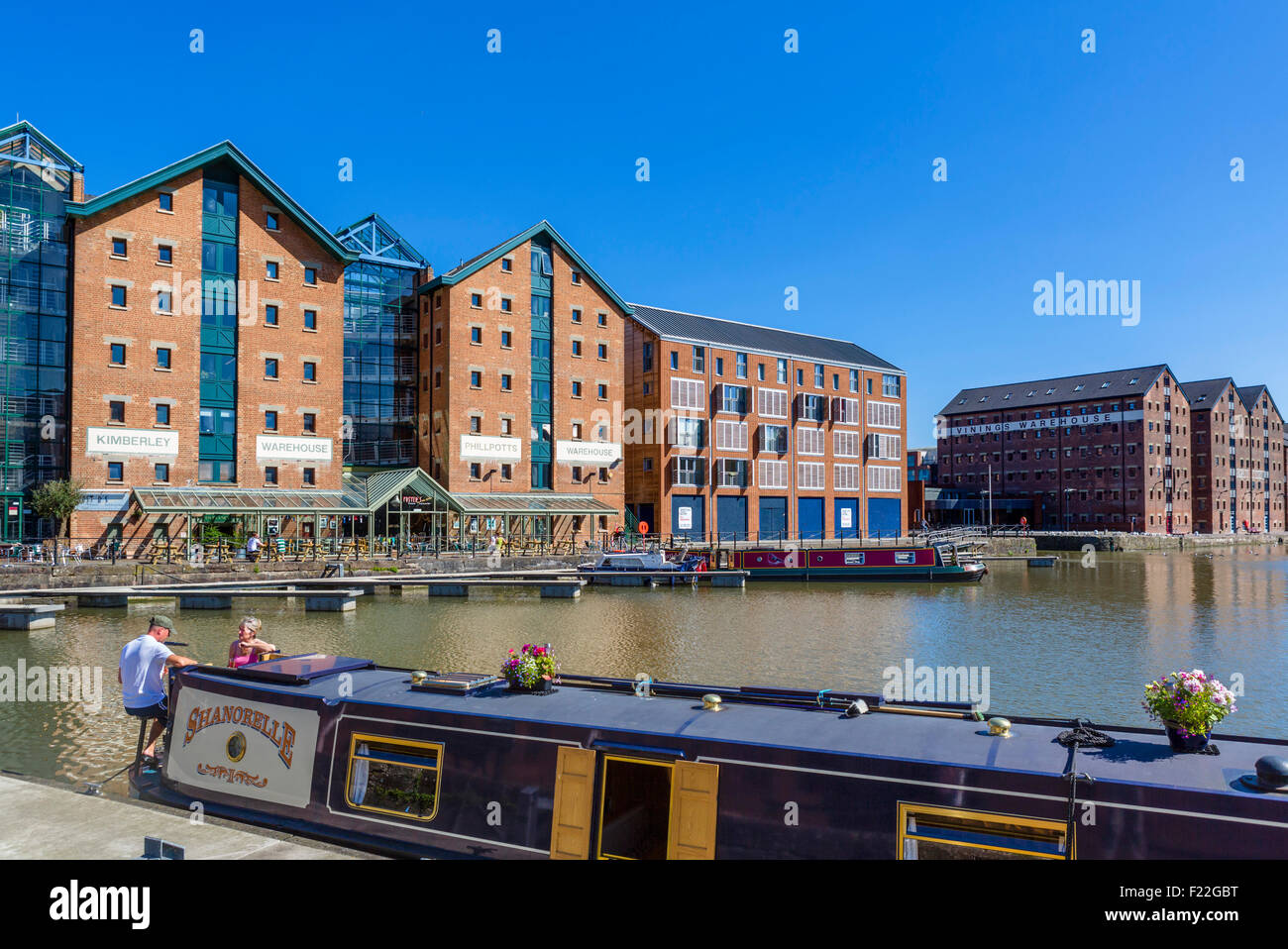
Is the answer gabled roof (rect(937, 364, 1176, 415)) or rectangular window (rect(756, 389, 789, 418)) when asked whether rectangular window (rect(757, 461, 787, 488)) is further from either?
gabled roof (rect(937, 364, 1176, 415))

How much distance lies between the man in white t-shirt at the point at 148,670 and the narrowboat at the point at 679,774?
0.36 metres

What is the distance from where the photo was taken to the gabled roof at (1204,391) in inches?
4326

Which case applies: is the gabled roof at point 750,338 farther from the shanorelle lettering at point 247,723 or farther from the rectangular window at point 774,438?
the shanorelle lettering at point 247,723

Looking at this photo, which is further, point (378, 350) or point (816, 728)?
point (378, 350)

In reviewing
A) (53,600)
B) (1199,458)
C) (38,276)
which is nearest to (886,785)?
(53,600)

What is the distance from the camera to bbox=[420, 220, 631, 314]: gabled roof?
52750 mm

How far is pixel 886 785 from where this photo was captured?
21.3 ft

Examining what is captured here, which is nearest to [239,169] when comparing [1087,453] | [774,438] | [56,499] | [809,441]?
[56,499]

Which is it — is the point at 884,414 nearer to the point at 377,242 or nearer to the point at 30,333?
the point at 377,242

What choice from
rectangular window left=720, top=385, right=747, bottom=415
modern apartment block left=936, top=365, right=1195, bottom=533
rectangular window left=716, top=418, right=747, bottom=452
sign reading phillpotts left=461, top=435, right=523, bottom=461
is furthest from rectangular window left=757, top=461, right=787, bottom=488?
modern apartment block left=936, top=365, right=1195, bottom=533

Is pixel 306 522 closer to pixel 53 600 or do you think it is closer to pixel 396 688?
pixel 53 600

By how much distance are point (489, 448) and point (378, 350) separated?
38.5 ft

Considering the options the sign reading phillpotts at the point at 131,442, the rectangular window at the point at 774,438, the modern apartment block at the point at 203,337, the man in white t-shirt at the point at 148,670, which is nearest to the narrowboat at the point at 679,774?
the man in white t-shirt at the point at 148,670

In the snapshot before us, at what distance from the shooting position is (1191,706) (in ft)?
21.4
